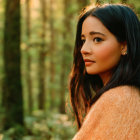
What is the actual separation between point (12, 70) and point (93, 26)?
20.5 feet

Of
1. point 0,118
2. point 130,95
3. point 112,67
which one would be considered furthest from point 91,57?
point 0,118

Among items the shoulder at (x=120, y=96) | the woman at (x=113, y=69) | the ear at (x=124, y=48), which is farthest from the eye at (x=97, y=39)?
the shoulder at (x=120, y=96)

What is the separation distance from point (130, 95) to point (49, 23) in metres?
18.7

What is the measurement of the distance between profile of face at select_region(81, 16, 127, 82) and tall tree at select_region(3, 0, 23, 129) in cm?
614

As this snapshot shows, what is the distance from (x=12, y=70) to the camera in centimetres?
834

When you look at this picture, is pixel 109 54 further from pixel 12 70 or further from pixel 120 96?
pixel 12 70

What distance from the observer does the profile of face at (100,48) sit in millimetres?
2379

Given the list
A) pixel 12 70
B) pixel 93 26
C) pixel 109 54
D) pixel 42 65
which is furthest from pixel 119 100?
pixel 42 65

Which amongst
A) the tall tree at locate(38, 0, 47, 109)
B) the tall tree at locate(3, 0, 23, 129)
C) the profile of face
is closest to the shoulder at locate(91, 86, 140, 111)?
the profile of face

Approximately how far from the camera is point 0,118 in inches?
336

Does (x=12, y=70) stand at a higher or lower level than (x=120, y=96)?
lower

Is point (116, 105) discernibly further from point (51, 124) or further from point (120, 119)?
point (51, 124)

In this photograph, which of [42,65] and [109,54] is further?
[42,65]

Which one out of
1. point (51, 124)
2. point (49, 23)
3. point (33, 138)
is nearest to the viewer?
point (33, 138)
